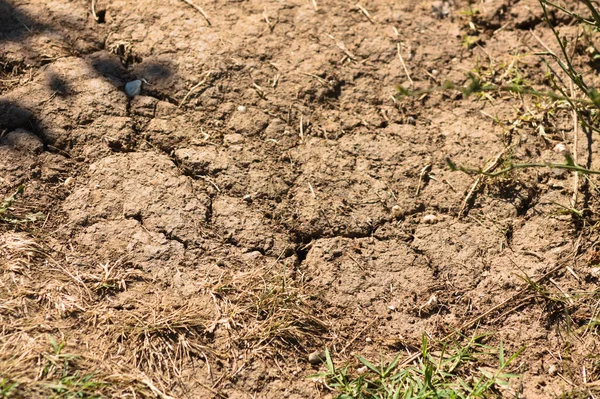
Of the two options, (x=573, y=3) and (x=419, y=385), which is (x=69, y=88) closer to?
(x=419, y=385)

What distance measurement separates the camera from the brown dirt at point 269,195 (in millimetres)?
2543

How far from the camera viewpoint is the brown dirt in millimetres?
2543

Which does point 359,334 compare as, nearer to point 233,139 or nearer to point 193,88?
point 233,139

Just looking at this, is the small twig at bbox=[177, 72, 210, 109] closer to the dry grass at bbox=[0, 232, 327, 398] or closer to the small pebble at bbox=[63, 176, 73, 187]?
the small pebble at bbox=[63, 176, 73, 187]

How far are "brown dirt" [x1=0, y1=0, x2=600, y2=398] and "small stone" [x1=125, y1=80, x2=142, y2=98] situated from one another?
5 centimetres

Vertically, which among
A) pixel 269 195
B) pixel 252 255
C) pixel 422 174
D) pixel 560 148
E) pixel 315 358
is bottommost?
pixel 315 358

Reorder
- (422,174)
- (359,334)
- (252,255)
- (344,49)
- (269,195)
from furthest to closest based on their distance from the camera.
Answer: (344,49) < (422,174) < (269,195) < (252,255) < (359,334)

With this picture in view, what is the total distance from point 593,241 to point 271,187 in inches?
59.7

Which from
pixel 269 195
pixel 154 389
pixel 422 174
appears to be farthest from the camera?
pixel 422 174

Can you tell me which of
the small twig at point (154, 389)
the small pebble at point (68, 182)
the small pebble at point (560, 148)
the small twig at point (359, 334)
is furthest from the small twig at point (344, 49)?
the small twig at point (154, 389)

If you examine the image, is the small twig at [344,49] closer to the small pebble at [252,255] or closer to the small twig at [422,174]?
the small twig at [422,174]

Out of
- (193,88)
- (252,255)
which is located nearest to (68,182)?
(193,88)

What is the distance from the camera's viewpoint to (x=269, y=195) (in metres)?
2.96

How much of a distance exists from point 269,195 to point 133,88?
3.08ft
